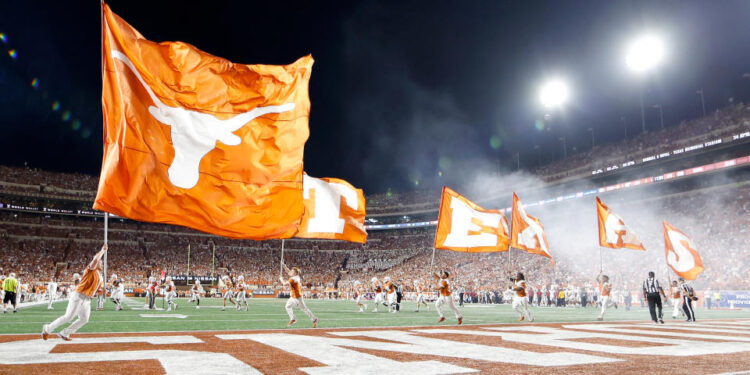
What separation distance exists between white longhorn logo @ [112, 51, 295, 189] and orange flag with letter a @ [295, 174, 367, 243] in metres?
6.60

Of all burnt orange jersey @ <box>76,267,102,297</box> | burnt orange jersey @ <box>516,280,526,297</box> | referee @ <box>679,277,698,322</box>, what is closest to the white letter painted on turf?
burnt orange jersey @ <box>76,267,102,297</box>

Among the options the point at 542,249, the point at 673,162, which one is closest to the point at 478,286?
the point at 673,162

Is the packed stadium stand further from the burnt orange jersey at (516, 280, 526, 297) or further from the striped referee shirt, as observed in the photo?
the burnt orange jersey at (516, 280, 526, 297)

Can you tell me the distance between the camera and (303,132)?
332 inches

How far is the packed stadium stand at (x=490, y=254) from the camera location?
4319 cm

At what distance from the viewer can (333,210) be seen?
14.7 m

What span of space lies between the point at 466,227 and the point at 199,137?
13371 mm

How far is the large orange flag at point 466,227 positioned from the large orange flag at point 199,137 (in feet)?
35.2

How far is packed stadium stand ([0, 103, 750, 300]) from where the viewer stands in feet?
142

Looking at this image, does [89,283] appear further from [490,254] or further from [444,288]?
[490,254]

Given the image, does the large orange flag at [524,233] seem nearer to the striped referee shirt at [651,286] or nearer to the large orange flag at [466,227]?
the large orange flag at [466,227]

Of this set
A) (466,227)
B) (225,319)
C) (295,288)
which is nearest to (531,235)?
(466,227)

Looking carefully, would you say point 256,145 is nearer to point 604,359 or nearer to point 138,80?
point 138,80

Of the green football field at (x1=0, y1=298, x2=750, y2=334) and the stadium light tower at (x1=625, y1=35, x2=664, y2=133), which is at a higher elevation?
the stadium light tower at (x1=625, y1=35, x2=664, y2=133)
